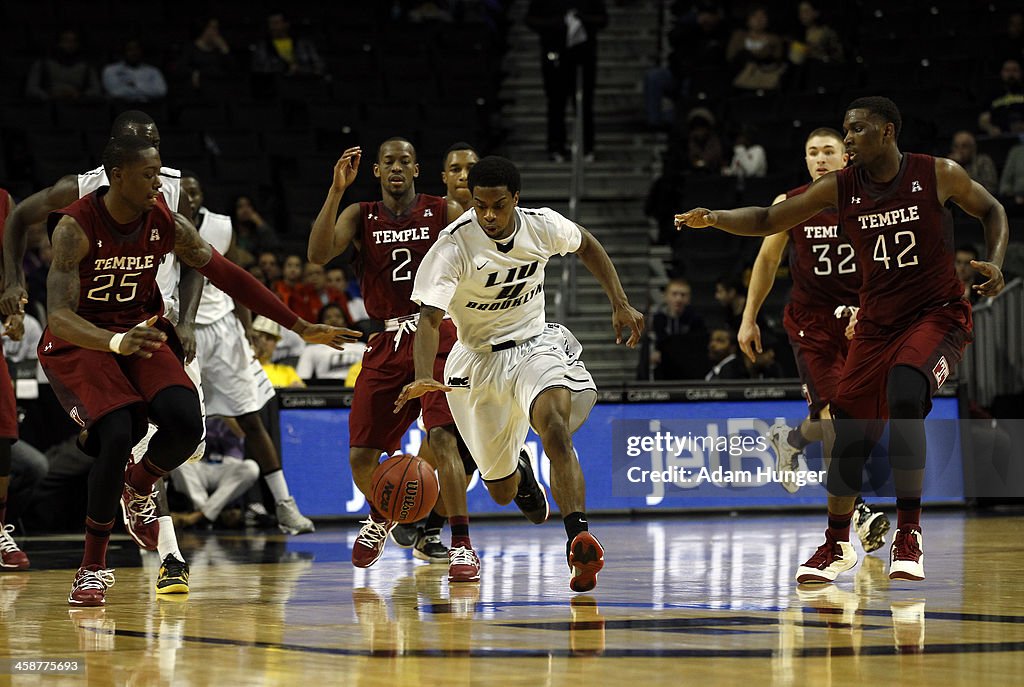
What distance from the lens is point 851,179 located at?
694cm

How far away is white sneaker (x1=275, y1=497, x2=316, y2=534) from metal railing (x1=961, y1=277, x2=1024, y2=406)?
5.33 meters

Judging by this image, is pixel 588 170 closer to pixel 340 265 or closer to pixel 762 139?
pixel 762 139

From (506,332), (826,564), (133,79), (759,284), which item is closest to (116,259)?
(506,332)

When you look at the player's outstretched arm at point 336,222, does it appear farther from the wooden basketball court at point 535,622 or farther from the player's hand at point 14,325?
the wooden basketball court at point 535,622

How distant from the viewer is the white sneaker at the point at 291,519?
406 inches

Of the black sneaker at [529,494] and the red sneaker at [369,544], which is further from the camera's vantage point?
the red sneaker at [369,544]

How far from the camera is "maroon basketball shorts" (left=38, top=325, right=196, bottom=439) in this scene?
631 cm

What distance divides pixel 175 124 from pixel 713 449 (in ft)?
25.0

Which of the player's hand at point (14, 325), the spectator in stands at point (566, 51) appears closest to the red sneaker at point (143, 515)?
the player's hand at point (14, 325)

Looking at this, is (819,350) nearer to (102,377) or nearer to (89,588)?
(102,377)

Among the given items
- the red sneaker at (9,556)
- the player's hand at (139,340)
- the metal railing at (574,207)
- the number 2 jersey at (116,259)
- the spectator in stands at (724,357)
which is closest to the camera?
the player's hand at (139,340)

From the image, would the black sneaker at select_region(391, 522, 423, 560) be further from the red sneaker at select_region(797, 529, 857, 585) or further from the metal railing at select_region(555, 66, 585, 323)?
the metal railing at select_region(555, 66, 585, 323)

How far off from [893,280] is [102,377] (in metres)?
3.51

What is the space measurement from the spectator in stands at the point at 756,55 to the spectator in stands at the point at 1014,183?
353 cm
